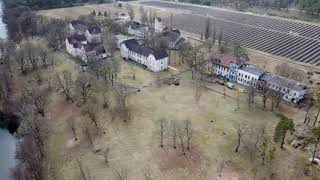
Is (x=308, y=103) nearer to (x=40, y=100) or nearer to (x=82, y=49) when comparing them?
(x=40, y=100)

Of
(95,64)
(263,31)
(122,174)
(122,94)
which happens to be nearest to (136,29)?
(95,64)

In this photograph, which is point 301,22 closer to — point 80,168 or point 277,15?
point 277,15

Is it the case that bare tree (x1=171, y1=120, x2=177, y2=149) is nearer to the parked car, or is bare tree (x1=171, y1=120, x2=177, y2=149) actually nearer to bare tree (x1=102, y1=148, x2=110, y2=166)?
bare tree (x1=102, y1=148, x2=110, y2=166)

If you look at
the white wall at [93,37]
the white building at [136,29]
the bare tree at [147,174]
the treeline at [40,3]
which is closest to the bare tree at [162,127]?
the bare tree at [147,174]

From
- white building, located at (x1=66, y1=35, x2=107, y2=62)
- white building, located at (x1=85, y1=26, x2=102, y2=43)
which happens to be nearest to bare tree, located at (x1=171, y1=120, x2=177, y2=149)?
white building, located at (x1=66, y1=35, x2=107, y2=62)

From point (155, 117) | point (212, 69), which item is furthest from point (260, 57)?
point (155, 117)
